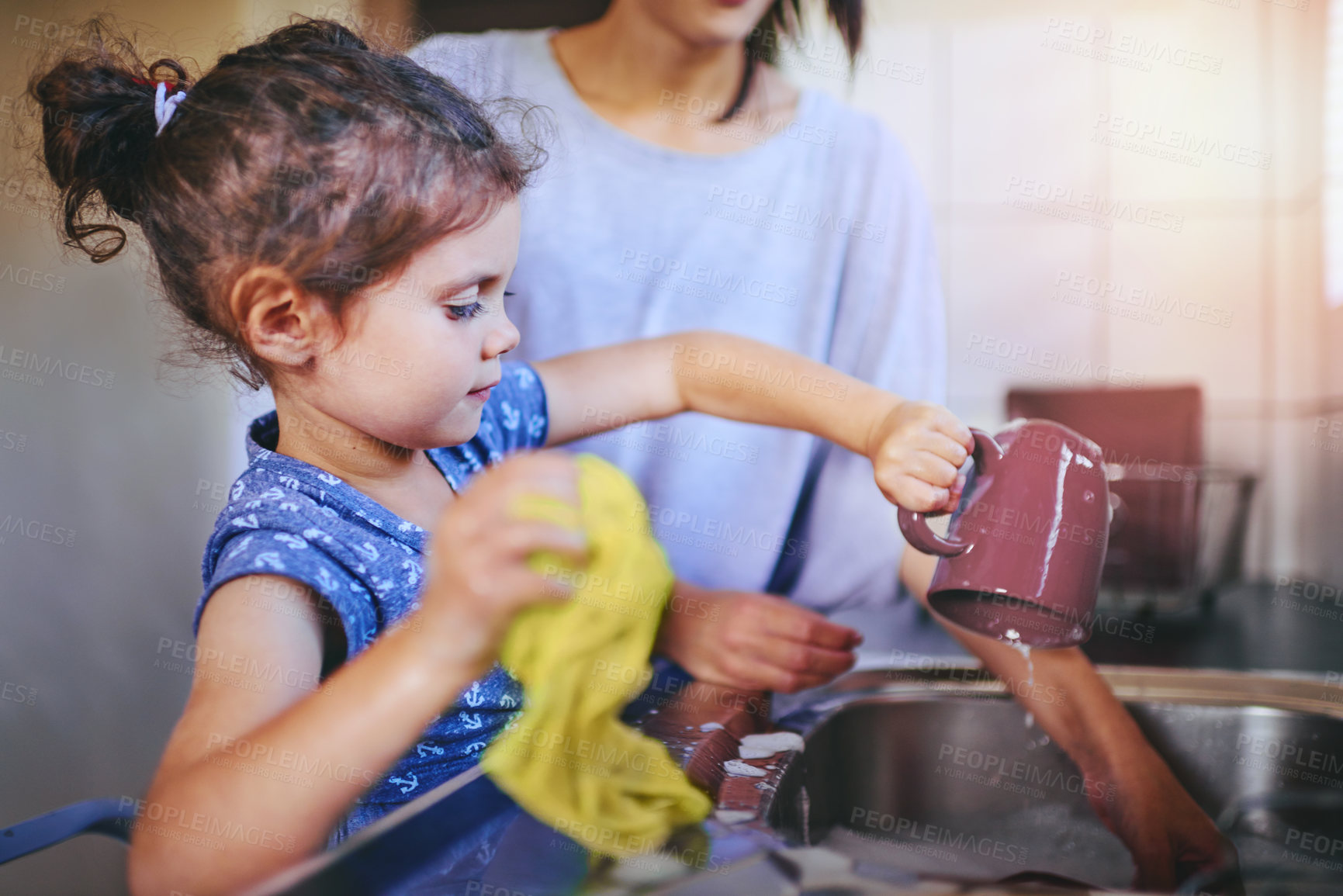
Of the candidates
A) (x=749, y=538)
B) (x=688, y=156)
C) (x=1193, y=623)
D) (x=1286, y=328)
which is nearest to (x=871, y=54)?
(x=688, y=156)

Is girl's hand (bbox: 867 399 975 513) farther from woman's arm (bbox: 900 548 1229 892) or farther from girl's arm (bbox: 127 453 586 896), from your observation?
girl's arm (bbox: 127 453 586 896)

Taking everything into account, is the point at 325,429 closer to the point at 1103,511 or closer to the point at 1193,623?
the point at 1103,511

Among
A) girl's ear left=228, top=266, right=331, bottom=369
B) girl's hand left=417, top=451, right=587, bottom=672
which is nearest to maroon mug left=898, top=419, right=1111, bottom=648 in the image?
girl's hand left=417, top=451, right=587, bottom=672

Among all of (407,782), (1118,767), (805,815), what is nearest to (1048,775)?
(1118,767)

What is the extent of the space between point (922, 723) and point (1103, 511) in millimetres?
303


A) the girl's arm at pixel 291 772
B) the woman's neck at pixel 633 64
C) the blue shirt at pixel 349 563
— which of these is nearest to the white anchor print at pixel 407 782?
the blue shirt at pixel 349 563

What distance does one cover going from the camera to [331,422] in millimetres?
640

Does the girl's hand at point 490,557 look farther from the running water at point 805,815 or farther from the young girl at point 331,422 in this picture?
the running water at point 805,815

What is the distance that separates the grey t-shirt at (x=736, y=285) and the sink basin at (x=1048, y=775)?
0.79 feet

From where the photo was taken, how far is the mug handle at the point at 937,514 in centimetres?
60

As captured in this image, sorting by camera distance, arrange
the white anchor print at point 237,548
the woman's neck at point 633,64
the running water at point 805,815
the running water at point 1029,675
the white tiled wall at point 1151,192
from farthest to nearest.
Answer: the white tiled wall at point 1151,192 → the woman's neck at point 633,64 → the running water at point 1029,675 → the running water at point 805,815 → the white anchor print at point 237,548

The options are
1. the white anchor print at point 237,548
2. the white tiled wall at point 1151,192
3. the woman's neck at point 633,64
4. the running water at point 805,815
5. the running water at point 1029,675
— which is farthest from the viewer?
the white tiled wall at point 1151,192

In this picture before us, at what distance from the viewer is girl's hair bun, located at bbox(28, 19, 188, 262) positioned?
24.0 inches

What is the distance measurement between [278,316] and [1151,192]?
1102mm
